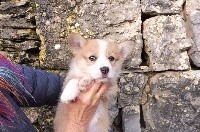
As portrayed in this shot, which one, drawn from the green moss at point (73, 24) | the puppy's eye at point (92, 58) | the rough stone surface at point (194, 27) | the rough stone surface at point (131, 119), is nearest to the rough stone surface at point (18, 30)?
the green moss at point (73, 24)

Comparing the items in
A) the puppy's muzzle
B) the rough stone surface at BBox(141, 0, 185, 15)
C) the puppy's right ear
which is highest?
the rough stone surface at BBox(141, 0, 185, 15)

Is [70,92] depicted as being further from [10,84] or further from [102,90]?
[10,84]

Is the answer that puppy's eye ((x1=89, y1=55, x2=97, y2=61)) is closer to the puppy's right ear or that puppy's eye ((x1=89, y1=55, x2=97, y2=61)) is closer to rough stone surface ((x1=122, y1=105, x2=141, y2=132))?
the puppy's right ear

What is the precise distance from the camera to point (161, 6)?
3.28 metres

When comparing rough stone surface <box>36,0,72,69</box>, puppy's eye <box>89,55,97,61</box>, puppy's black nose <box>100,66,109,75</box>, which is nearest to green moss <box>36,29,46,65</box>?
rough stone surface <box>36,0,72,69</box>

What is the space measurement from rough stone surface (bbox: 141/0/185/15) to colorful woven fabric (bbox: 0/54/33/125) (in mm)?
912

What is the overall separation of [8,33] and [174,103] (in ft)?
3.63

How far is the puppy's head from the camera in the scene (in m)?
3.20

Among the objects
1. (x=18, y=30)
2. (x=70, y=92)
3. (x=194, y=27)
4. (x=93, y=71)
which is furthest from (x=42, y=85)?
(x=194, y=27)

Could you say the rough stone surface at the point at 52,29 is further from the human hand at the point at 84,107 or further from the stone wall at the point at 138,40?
the human hand at the point at 84,107

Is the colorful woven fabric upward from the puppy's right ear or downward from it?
downward

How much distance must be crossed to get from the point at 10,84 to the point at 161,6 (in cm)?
111

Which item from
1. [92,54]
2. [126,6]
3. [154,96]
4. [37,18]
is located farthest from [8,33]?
[154,96]

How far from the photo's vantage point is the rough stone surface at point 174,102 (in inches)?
129
